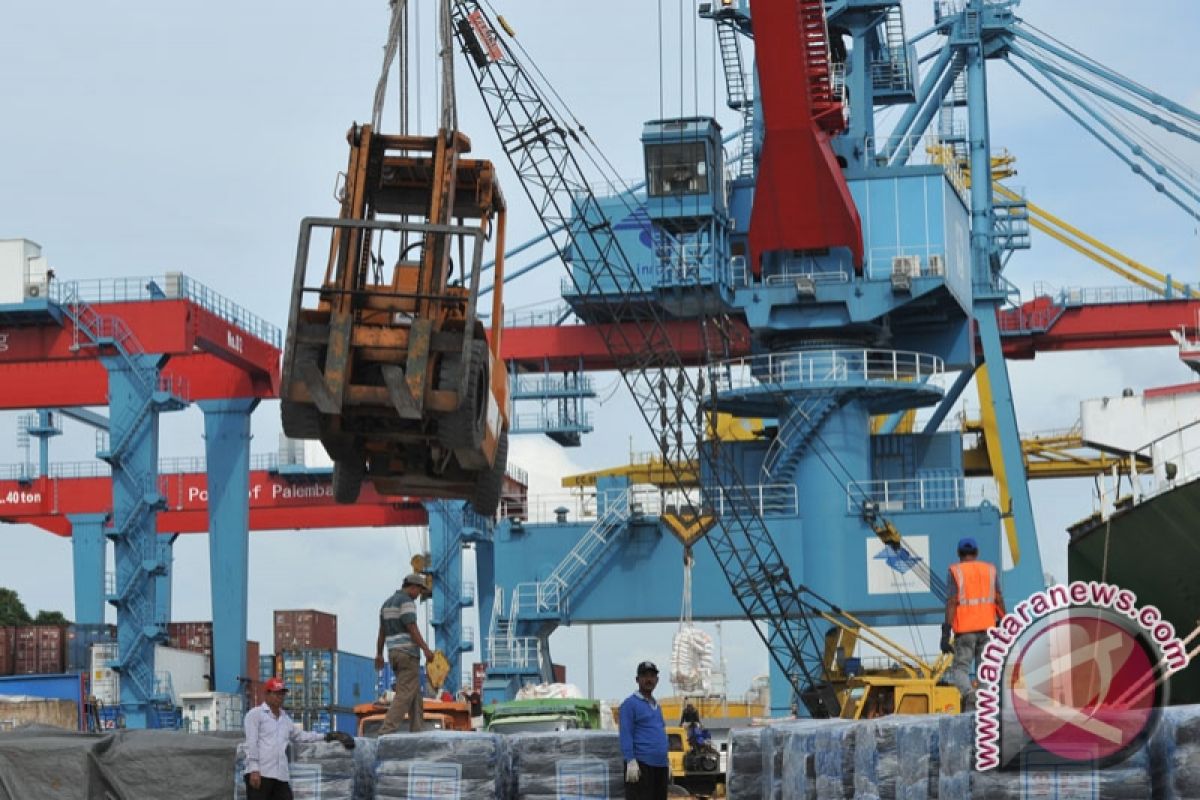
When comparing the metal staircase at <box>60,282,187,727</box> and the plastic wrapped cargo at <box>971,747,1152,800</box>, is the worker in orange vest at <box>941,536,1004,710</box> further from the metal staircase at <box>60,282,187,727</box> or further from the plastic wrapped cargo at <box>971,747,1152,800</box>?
the metal staircase at <box>60,282,187,727</box>

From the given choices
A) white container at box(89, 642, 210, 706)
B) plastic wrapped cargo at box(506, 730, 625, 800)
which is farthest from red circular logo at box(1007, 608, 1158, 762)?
white container at box(89, 642, 210, 706)

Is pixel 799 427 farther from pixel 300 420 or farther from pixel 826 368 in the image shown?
pixel 300 420

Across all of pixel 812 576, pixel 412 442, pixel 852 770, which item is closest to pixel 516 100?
pixel 812 576

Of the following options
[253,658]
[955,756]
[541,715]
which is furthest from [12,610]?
[955,756]

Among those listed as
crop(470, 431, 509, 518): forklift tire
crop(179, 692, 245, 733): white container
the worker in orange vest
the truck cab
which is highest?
crop(470, 431, 509, 518): forklift tire

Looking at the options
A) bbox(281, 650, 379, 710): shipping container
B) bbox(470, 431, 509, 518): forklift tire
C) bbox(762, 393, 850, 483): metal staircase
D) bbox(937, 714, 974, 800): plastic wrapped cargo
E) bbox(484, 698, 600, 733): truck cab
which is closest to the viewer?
bbox(937, 714, 974, 800): plastic wrapped cargo

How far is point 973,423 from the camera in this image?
65.8 m

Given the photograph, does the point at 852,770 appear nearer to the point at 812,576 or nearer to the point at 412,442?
the point at 412,442

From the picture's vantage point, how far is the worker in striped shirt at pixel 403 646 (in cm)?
1881

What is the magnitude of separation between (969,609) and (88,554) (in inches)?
2138

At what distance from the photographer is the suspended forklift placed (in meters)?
18.8

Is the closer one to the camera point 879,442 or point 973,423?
point 879,442

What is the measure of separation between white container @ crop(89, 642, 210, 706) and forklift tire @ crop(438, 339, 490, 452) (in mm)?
33055

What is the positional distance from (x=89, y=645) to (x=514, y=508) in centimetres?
1370
